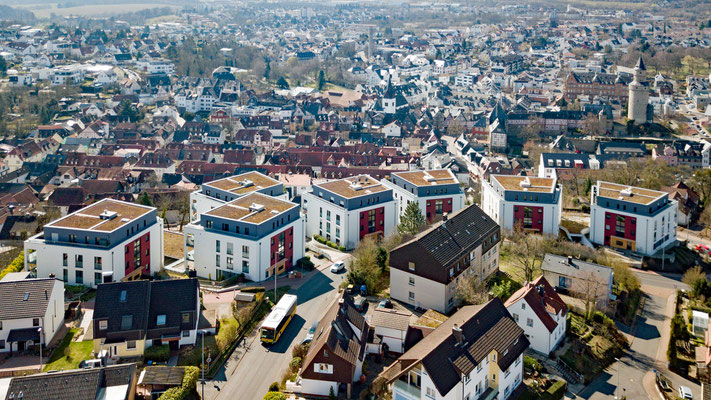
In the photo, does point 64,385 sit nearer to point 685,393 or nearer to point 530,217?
point 685,393

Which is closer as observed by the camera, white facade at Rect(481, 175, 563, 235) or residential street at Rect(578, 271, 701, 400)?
residential street at Rect(578, 271, 701, 400)

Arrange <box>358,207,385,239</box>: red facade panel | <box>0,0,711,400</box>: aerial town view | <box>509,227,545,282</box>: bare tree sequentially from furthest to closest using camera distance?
<box>358,207,385,239</box>: red facade panel < <box>509,227,545,282</box>: bare tree < <box>0,0,711,400</box>: aerial town view

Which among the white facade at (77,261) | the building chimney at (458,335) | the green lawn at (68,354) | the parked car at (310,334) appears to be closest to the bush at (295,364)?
the parked car at (310,334)

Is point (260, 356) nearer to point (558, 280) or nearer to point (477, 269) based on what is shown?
point (477, 269)

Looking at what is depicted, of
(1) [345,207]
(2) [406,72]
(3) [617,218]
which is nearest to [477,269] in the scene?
(1) [345,207]

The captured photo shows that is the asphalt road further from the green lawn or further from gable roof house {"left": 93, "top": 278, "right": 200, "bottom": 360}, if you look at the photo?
the green lawn

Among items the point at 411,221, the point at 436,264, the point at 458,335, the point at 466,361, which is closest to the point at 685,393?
the point at 466,361

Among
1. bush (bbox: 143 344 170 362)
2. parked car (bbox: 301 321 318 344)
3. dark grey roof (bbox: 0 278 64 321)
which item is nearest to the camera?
bush (bbox: 143 344 170 362)

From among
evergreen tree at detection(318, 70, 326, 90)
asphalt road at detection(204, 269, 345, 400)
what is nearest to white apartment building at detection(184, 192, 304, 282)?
asphalt road at detection(204, 269, 345, 400)
